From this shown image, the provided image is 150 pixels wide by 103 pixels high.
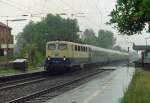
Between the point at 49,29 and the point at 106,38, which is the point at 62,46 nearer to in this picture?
the point at 49,29

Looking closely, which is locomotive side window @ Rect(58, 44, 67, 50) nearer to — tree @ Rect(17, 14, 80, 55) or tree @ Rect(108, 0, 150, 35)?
tree @ Rect(108, 0, 150, 35)

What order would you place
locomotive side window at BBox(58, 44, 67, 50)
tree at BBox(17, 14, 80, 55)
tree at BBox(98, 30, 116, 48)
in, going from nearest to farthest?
locomotive side window at BBox(58, 44, 67, 50) → tree at BBox(17, 14, 80, 55) → tree at BBox(98, 30, 116, 48)

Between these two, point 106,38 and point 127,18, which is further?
point 106,38

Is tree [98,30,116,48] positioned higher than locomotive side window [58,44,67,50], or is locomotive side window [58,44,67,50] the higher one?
tree [98,30,116,48]

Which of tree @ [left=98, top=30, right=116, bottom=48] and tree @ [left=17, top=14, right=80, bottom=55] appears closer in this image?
tree @ [left=17, top=14, right=80, bottom=55]

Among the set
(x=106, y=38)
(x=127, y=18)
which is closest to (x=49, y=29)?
(x=106, y=38)

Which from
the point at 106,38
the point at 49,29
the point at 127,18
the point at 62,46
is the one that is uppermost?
the point at 49,29

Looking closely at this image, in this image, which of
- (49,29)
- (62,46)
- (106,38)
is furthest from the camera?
(106,38)

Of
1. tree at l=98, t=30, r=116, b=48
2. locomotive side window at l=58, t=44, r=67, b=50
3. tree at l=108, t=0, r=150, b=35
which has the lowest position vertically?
locomotive side window at l=58, t=44, r=67, b=50

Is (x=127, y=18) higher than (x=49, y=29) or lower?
lower

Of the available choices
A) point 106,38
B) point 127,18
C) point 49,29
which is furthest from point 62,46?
point 106,38

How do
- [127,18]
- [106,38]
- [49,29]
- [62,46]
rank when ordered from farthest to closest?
[106,38], [49,29], [62,46], [127,18]

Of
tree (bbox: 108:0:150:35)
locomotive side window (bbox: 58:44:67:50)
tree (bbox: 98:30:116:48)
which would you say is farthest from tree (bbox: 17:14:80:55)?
tree (bbox: 108:0:150:35)

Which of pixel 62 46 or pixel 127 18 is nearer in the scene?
pixel 127 18
